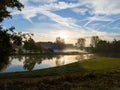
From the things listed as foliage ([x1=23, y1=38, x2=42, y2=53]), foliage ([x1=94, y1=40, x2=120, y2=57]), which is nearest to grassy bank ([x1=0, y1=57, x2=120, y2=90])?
foliage ([x1=23, y1=38, x2=42, y2=53])

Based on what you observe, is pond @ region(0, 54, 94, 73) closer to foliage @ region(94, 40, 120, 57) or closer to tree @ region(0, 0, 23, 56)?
tree @ region(0, 0, 23, 56)

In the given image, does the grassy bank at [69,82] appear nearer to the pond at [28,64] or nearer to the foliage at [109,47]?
the pond at [28,64]

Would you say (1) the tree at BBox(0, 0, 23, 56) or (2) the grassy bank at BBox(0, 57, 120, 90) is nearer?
(2) the grassy bank at BBox(0, 57, 120, 90)

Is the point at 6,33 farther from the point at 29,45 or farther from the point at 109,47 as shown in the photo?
the point at 109,47

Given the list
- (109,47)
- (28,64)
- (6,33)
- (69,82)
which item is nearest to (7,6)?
(6,33)

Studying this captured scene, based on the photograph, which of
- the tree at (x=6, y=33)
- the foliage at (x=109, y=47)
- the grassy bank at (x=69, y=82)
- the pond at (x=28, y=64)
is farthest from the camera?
the foliage at (x=109, y=47)

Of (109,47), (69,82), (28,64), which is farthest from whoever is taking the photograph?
(109,47)

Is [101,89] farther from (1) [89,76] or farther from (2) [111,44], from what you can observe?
(2) [111,44]

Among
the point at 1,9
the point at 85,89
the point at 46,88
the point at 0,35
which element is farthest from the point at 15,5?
the point at 85,89

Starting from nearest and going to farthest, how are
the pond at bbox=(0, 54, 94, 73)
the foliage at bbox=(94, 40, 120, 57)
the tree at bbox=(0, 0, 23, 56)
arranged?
the tree at bbox=(0, 0, 23, 56) → the pond at bbox=(0, 54, 94, 73) → the foliage at bbox=(94, 40, 120, 57)

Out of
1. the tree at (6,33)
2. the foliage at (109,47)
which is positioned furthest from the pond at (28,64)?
the foliage at (109,47)

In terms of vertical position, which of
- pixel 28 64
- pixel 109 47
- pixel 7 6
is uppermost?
pixel 7 6

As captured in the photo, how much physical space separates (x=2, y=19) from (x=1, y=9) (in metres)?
0.89

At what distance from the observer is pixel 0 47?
1809 centimetres
